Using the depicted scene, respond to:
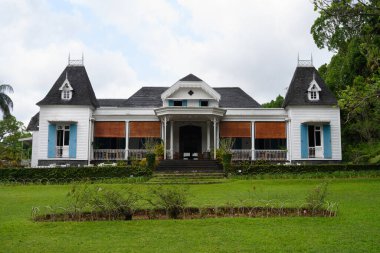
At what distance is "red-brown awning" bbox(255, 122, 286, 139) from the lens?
28.9 meters

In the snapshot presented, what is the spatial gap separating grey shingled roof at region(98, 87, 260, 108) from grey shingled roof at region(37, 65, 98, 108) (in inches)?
134

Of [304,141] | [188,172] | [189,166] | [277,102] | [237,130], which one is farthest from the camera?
[277,102]

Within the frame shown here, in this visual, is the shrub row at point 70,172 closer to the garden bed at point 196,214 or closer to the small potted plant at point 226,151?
the small potted plant at point 226,151

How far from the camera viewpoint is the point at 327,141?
2798 cm

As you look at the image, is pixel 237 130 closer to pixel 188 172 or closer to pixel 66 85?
pixel 188 172

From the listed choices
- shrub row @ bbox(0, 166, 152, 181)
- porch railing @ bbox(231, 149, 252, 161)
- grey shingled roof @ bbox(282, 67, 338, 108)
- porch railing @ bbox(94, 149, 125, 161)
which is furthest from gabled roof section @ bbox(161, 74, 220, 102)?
shrub row @ bbox(0, 166, 152, 181)

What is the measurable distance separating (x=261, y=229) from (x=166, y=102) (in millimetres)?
21438

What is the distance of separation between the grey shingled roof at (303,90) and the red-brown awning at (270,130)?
5.30 feet

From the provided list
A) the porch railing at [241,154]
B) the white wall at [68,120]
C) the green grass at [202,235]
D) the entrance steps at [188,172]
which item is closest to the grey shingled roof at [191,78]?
the porch railing at [241,154]

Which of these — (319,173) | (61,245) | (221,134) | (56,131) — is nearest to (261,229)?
(61,245)

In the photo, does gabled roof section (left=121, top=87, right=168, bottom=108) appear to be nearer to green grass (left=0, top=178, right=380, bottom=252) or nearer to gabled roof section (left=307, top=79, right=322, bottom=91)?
gabled roof section (left=307, top=79, right=322, bottom=91)

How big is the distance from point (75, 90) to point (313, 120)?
56.7 feet

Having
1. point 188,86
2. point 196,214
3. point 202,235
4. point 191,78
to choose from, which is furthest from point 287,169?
point 202,235

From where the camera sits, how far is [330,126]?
1105 inches
